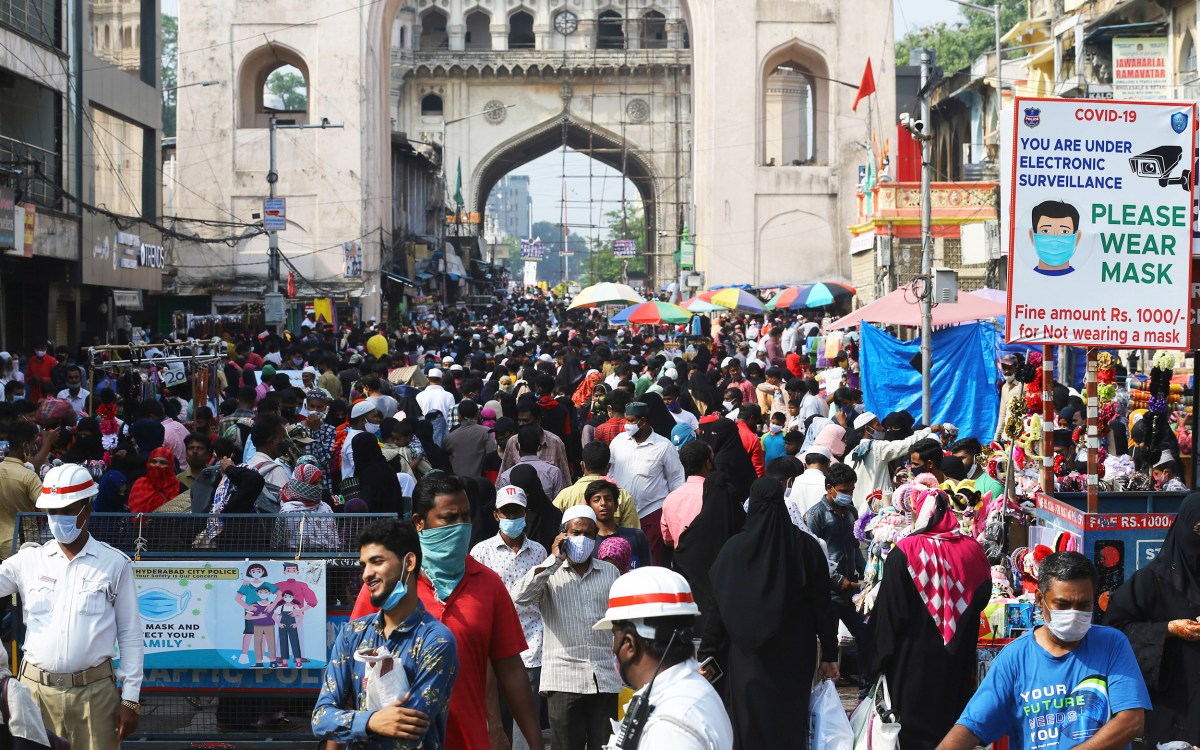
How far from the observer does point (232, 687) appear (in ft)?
18.7

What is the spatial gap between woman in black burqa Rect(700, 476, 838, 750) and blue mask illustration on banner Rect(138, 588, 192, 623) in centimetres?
207

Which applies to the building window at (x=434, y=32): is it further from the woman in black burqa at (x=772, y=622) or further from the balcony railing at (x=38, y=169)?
the woman in black burqa at (x=772, y=622)

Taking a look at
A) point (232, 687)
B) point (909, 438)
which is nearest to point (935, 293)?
point (909, 438)

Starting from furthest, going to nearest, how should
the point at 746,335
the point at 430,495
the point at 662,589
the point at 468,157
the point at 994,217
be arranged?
the point at 468,157, the point at 746,335, the point at 994,217, the point at 430,495, the point at 662,589

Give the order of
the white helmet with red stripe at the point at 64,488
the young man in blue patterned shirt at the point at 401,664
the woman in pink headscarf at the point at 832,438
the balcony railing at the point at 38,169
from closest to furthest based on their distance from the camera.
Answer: the young man in blue patterned shirt at the point at 401,664, the white helmet with red stripe at the point at 64,488, the woman in pink headscarf at the point at 832,438, the balcony railing at the point at 38,169

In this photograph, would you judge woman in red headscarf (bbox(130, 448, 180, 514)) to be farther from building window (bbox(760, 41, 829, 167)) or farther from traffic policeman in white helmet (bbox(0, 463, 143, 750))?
building window (bbox(760, 41, 829, 167))

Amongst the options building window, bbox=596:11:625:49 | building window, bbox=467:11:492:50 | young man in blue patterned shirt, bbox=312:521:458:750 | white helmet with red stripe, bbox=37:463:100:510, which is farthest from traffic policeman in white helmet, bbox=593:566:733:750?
building window, bbox=467:11:492:50

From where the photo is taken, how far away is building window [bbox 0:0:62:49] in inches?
741

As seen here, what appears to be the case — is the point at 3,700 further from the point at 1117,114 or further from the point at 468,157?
the point at 468,157

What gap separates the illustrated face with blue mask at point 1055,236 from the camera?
19.6 feet

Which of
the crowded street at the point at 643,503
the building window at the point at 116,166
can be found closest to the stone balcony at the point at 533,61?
the building window at the point at 116,166

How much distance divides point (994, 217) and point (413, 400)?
1462 cm

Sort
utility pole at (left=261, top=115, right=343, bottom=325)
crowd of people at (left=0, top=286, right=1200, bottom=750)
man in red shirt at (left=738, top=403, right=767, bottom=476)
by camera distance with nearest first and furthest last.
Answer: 1. crowd of people at (left=0, top=286, right=1200, bottom=750)
2. man in red shirt at (left=738, top=403, right=767, bottom=476)
3. utility pole at (left=261, top=115, right=343, bottom=325)

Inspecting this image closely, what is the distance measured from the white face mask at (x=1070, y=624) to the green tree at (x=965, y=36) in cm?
4862
